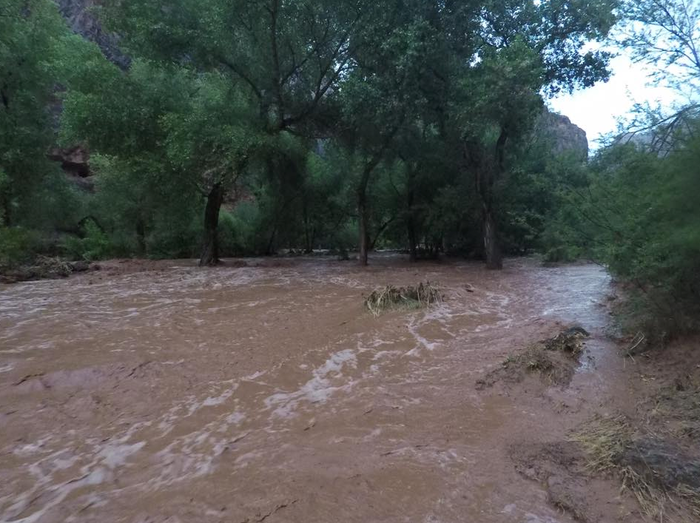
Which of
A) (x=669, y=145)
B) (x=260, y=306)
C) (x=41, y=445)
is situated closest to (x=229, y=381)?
(x=41, y=445)

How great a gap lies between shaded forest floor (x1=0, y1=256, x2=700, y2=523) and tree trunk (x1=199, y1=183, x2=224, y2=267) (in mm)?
10136

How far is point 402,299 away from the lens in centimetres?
866

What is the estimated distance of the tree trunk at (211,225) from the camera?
1769 centimetres

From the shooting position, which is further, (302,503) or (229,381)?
(229,381)

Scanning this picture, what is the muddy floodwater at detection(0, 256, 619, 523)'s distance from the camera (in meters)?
2.83

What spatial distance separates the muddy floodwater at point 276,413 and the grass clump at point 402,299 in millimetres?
350

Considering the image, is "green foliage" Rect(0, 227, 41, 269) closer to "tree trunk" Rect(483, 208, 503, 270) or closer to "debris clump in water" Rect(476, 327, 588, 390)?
"debris clump in water" Rect(476, 327, 588, 390)

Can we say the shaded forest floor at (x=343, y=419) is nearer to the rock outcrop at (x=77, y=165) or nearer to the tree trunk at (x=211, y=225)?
the tree trunk at (x=211, y=225)

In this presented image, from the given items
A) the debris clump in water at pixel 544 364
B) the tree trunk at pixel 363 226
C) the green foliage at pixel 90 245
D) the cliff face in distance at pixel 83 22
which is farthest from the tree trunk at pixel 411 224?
the cliff face in distance at pixel 83 22

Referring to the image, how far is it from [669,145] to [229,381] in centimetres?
632

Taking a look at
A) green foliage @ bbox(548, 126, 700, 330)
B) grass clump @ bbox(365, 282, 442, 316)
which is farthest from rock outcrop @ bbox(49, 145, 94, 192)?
green foliage @ bbox(548, 126, 700, 330)

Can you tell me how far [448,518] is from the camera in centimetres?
265

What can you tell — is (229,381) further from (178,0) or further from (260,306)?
(178,0)

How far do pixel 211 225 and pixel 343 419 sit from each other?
15.4 metres
